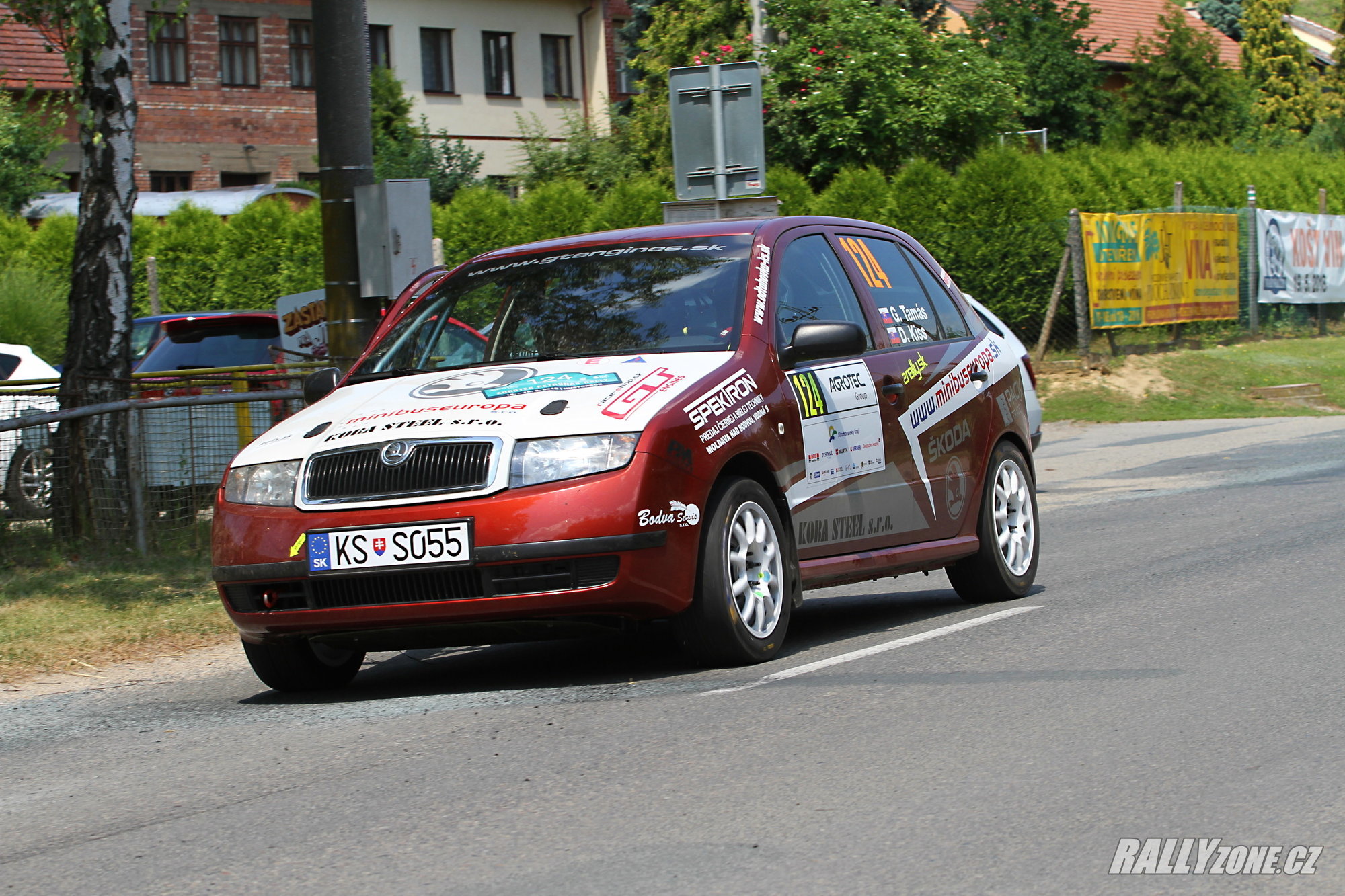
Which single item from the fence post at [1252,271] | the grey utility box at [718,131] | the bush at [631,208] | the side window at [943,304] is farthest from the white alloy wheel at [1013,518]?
the fence post at [1252,271]

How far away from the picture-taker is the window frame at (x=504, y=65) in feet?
159

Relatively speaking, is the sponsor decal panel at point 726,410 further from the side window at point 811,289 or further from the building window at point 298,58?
the building window at point 298,58

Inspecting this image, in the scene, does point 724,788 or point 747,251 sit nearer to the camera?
point 724,788

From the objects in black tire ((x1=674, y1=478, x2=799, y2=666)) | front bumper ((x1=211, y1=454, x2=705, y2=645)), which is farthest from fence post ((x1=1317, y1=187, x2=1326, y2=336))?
front bumper ((x1=211, y1=454, x2=705, y2=645))

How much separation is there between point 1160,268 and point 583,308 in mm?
19204

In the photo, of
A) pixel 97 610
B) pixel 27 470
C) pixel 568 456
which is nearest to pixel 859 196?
pixel 27 470

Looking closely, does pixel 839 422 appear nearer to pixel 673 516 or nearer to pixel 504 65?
pixel 673 516

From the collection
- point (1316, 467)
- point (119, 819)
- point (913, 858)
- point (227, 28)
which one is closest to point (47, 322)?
point (1316, 467)

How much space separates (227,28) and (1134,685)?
1644 inches

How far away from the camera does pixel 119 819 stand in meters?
4.91

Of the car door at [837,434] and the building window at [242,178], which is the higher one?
the building window at [242,178]

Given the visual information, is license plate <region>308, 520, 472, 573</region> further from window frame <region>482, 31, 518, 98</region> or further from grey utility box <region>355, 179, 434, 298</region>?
window frame <region>482, 31, 518, 98</region>

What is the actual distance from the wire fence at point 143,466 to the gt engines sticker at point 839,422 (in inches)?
190

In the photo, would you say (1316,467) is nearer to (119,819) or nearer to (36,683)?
(36,683)
